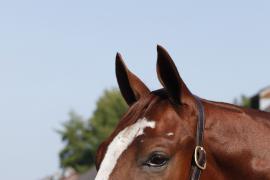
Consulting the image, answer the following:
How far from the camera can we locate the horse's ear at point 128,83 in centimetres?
550

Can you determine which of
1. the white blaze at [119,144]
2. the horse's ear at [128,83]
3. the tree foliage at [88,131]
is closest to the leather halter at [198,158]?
the white blaze at [119,144]

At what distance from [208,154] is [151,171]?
0.46 metres

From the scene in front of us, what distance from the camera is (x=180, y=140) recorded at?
16.0 ft

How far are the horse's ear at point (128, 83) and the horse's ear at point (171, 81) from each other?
1.52 ft

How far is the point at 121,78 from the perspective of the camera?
220 inches

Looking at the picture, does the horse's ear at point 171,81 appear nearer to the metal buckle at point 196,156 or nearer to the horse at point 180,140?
the horse at point 180,140

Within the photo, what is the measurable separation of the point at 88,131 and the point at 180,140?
9636cm

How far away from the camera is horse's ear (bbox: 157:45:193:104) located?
4.96m

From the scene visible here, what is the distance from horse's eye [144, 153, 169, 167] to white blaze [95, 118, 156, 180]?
0.17 meters

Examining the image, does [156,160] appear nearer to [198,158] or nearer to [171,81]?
[198,158]

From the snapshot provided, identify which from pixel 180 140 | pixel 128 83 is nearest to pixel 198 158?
pixel 180 140

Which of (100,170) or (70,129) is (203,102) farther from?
(70,129)

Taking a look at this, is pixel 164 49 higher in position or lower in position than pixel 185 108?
higher

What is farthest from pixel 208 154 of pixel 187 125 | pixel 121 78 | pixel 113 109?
pixel 113 109
